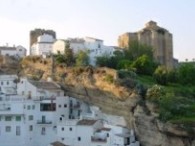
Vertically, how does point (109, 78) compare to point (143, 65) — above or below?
below

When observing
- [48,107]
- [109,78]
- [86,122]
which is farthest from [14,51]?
[86,122]

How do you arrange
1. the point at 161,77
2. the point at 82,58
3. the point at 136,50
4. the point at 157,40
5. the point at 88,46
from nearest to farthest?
the point at 161,77
the point at 82,58
the point at 88,46
the point at 136,50
the point at 157,40

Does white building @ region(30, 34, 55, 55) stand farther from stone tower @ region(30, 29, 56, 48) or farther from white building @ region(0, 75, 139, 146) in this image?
white building @ region(0, 75, 139, 146)

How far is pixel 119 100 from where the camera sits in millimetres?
49469

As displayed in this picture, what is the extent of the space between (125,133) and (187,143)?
18.0ft

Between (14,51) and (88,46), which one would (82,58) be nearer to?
(88,46)

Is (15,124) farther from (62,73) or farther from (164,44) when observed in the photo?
(164,44)

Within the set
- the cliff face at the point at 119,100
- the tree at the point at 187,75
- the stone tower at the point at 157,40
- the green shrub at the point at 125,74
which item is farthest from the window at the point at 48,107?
the stone tower at the point at 157,40

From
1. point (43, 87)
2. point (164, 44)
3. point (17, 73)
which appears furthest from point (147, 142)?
point (164, 44)

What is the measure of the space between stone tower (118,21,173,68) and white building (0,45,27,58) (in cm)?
1413

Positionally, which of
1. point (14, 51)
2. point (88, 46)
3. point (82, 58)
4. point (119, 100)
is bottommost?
point (119, 100)

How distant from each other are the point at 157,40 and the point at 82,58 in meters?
17.6

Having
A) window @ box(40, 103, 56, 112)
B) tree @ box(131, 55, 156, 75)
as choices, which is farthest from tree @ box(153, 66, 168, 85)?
window @ box(40, 103, 56, 112)

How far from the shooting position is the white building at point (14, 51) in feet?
219
